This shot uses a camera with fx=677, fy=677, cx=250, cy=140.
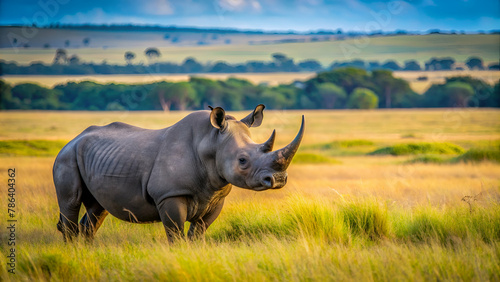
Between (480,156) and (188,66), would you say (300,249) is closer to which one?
(480,156)

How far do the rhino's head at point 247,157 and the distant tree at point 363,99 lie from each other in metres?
76.6

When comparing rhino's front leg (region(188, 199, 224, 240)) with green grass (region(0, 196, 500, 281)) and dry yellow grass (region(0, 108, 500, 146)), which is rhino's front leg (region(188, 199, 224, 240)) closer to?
green grass (region(0, 196, 500, 281))

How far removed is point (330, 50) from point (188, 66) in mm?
33625

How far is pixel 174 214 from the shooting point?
7324mm

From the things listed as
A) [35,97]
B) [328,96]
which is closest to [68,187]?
[35,97]

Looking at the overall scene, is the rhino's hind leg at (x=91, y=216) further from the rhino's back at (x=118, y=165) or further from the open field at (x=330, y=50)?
the open field at (x=330, y=50)

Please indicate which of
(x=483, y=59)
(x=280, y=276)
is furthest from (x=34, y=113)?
(x=280, y=276)

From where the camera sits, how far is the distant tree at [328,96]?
279 feet

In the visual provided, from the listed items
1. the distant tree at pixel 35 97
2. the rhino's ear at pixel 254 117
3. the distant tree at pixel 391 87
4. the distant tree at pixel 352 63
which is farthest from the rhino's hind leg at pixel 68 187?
the distant tree at pixel 352 63

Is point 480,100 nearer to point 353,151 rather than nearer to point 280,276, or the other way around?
point 353,151

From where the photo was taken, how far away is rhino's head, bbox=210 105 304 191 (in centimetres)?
679

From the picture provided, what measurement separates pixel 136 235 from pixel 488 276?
4425 millimetres

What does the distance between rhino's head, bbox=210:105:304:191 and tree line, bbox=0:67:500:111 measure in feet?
223

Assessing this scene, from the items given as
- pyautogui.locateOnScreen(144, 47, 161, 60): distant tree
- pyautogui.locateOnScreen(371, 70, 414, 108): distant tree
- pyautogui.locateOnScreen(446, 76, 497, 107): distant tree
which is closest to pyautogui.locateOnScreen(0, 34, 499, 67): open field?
pyautogui.locateOnScreen(144, 47, 161, 60): distant tree
